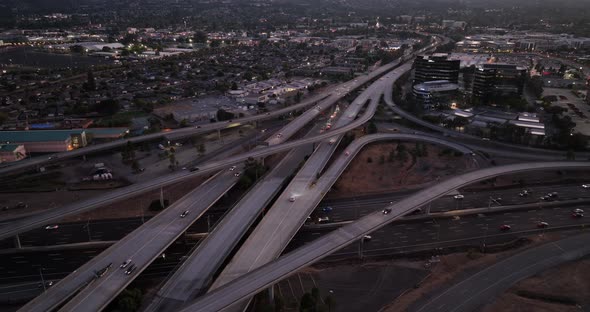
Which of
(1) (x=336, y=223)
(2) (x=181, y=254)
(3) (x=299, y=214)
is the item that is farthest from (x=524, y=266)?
(2) (x=181, y=254)

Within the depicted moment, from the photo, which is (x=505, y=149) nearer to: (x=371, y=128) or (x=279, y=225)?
(x=371, y=128)

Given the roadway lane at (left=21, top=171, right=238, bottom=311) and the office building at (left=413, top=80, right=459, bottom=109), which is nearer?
the roadway lane at (left=21, top=171, right=238, bottom=311)

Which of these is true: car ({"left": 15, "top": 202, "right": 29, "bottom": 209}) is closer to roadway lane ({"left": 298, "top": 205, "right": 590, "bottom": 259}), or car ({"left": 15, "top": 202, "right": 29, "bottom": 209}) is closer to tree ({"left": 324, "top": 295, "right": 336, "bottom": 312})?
roadway lane ({"left": 298, "top": 205, "right": 590, "bottom": 259})

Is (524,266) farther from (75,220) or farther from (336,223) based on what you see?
(75,220)

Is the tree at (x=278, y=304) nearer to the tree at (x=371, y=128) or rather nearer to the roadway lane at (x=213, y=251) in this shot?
the roadway lane at (x=213, y=251)

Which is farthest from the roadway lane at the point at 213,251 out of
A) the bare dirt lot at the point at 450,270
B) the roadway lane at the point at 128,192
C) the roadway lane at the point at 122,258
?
the bare dirt lot at the point at 450,270

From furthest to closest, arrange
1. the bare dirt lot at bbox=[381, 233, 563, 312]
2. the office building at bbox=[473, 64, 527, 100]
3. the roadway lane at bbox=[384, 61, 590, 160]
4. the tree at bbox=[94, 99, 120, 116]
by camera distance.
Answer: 1. the office building at bbox=[473, 64, 527, 100]
2. the tree at bbox=[94, 99, 120, 116]
3. the roadway lane at bbox=[384, 61, 590, 160]
4. the bare dirt lot at bbox=[381, 233, 563, 312]

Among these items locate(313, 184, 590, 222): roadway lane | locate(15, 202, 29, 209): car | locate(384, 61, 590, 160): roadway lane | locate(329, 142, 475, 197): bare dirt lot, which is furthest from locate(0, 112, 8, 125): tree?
locate(384, 61, 590, 160): roadway lane
